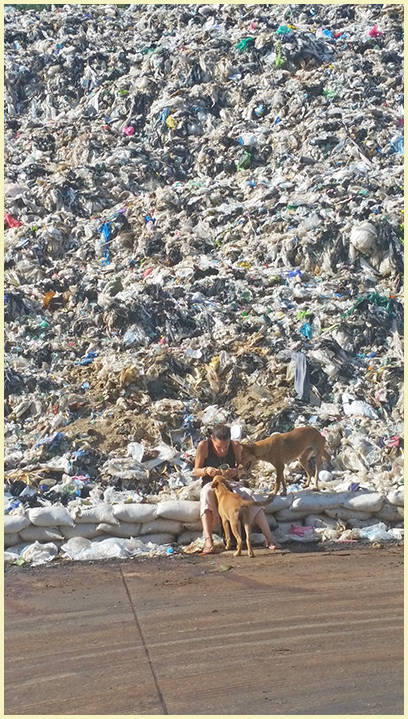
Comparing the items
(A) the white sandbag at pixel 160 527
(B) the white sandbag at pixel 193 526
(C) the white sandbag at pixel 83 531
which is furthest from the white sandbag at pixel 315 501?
(C) the white sandbag at pixel 83 531

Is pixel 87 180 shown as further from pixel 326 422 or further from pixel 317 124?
pixel 326 422

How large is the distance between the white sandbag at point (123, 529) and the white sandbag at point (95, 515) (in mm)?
30

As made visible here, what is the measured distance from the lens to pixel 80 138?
11.2 m

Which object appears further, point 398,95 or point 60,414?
point 398,95

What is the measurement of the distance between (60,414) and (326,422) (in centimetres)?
212

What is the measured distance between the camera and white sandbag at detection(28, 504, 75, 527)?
551 centimetres

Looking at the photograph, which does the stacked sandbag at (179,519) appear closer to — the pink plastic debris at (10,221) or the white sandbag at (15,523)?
the white sandbag at (15,523)

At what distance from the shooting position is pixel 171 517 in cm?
564

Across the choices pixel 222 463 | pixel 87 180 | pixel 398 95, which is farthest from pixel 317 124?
pixel 222 463

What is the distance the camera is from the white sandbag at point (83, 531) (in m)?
5.58

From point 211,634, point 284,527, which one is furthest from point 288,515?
point 211,634

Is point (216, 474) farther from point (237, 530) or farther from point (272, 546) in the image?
point (272, 546)

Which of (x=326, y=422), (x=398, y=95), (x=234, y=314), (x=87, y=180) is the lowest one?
(x=326, y=422)

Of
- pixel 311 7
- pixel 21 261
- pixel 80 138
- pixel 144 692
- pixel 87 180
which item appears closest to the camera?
pixel 144 692
